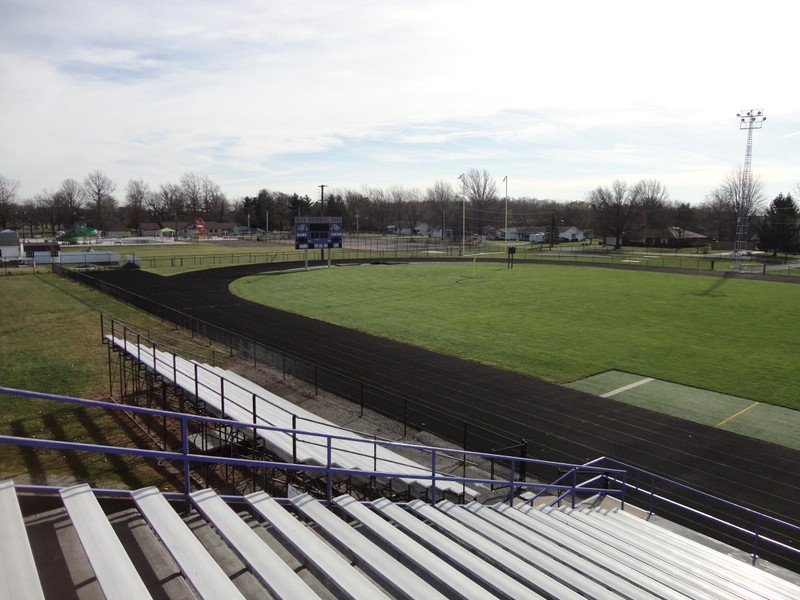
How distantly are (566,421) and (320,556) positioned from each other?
13.3m

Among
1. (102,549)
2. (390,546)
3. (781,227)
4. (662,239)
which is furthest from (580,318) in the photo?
(662,239)

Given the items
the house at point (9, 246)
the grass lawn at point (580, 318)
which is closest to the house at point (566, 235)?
the grass lawn at point (580, 318)

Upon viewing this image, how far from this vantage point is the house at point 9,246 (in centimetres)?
6384

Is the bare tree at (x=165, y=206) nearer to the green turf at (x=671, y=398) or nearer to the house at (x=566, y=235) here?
the house at (x=566, y=235)

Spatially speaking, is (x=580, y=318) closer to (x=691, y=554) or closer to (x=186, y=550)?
(x=691, y=554)

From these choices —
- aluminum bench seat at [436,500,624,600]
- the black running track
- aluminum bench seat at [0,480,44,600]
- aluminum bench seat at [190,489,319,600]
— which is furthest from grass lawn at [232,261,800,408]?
aluminum bench seat at [0,480,44,600]

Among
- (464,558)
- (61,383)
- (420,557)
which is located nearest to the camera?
(420,557)

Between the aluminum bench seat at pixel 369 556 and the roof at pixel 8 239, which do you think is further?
the roof at pixel 8 239

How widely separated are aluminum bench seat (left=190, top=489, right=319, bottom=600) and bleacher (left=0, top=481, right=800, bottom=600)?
1cm

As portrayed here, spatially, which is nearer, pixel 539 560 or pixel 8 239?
pixel 539 560

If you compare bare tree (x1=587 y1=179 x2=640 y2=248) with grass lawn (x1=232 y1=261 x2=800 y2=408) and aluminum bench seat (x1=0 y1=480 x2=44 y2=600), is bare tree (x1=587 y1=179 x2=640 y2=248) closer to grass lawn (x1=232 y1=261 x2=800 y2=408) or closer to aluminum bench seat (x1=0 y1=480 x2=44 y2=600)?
grass lawn (x1=232 y1=261 x2=800 y2=408)

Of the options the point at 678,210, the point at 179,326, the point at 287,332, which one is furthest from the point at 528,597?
the point at 678,210

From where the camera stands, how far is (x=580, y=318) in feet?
113

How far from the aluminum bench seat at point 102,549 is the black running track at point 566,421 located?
11848 mm
